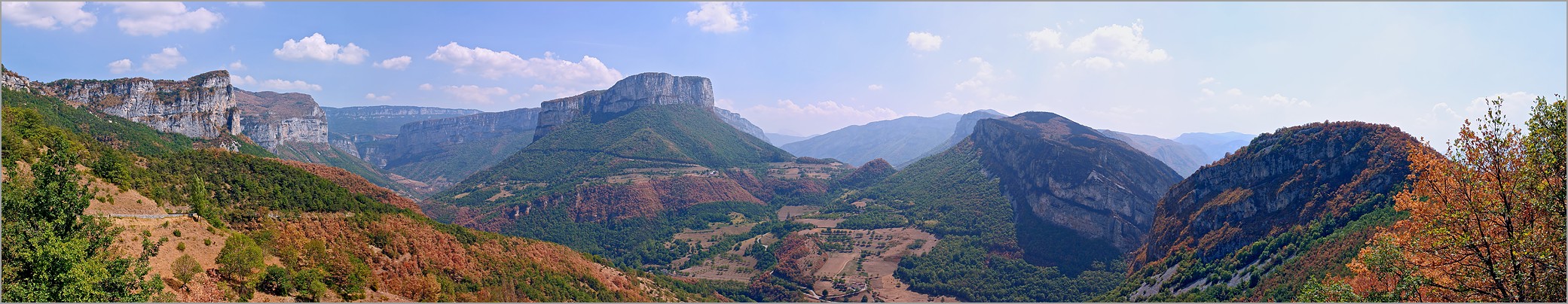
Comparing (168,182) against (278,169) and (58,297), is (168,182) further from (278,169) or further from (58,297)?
(58,297)

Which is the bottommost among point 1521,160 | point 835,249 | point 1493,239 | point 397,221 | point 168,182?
point 835,249

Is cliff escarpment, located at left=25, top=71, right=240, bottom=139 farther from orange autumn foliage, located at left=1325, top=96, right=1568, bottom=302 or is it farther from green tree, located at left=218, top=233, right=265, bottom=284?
orange autumn foliage, located at left=1325, top=96, right=1568, bottom=302

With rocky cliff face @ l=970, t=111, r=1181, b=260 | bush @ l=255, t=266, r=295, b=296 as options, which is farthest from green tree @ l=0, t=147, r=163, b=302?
rocky cliff face @ l=970, t=111, r=1181, b=260

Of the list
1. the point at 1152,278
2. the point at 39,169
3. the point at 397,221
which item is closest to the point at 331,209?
the point at 397,221

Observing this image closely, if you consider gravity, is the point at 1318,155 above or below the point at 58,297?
above

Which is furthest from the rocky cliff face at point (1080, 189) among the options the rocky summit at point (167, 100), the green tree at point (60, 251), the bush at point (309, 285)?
the rocky summit at point (167, 100)

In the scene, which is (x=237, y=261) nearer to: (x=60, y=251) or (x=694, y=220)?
(x=60, y=251)

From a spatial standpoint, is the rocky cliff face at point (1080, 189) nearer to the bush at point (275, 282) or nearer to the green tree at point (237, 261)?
the bush at point (275, 282)
